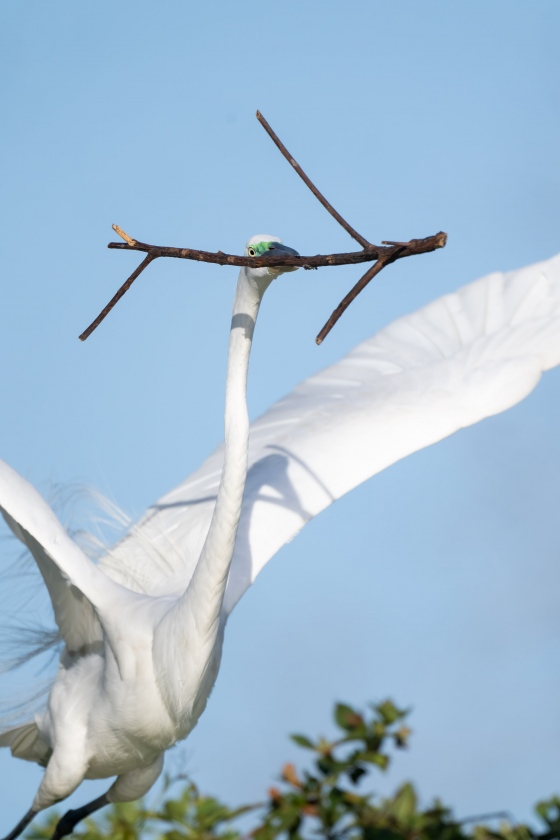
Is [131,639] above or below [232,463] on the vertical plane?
below

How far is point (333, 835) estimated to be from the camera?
2.65 metres

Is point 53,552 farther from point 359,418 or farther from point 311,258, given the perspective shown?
point 359,418

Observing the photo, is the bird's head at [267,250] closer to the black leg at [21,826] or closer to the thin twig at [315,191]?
the thin twig at [315,191]

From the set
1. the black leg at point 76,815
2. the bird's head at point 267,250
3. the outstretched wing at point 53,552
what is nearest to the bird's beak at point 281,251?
the bird's head at point 267,250

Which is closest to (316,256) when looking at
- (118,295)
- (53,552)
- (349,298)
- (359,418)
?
(349,298)

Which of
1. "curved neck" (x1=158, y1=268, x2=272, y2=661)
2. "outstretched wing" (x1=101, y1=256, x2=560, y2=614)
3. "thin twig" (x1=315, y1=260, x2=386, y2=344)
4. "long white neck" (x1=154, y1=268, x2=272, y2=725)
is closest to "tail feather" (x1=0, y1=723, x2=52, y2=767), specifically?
"outstretched wing" (x1=101, y1=256, x2=560, y2=614)

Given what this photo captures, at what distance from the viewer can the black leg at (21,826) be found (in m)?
5.59

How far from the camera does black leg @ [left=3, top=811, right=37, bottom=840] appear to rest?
5590 mm

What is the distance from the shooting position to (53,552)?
4621 millimetres

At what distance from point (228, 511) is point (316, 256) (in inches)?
41.1

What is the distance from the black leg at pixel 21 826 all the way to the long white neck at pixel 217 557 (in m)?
1.12

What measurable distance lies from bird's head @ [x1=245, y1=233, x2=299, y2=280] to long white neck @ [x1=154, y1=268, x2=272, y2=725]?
0.07 metres

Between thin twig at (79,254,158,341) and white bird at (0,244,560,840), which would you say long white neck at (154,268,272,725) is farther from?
thin twig at (79,254,158,341)

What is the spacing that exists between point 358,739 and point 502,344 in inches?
153
